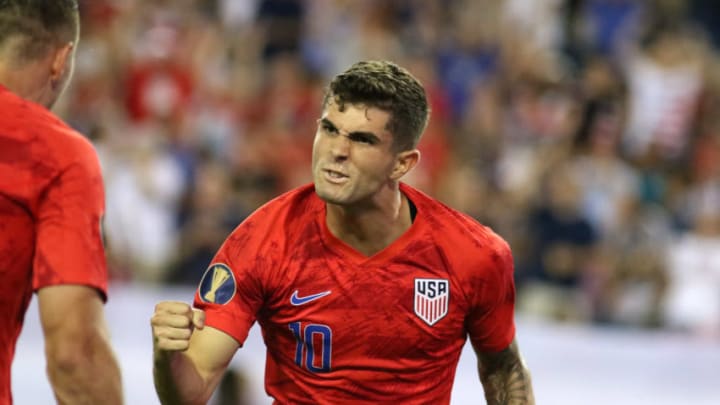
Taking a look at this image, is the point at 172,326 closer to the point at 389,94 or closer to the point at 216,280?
the point at 216,280

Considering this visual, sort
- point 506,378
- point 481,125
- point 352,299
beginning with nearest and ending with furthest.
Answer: point 352,299, point 506,378, point 481,125

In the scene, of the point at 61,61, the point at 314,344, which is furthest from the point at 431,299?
the point at 61,61

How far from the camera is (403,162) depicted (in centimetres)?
414

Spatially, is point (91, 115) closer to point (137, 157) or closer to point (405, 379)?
point (137, 157)

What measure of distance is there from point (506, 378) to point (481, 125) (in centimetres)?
671

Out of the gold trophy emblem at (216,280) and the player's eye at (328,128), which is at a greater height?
the player's eye at (328,128)

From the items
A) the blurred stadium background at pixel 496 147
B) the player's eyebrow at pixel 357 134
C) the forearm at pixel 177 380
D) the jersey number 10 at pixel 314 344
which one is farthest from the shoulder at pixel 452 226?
the blurred stadium background at pixel 496 147

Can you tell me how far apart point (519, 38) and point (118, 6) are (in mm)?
3675

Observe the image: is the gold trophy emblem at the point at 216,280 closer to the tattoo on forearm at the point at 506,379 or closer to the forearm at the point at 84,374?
the forearm at the point at 84,374

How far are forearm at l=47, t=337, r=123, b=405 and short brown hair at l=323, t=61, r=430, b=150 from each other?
1.14 meters

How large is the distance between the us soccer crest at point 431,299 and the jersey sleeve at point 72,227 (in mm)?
1139

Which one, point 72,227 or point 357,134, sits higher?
point 357,134

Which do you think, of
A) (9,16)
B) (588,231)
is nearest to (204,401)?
(9,16)

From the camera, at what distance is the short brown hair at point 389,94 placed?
13.1ft
